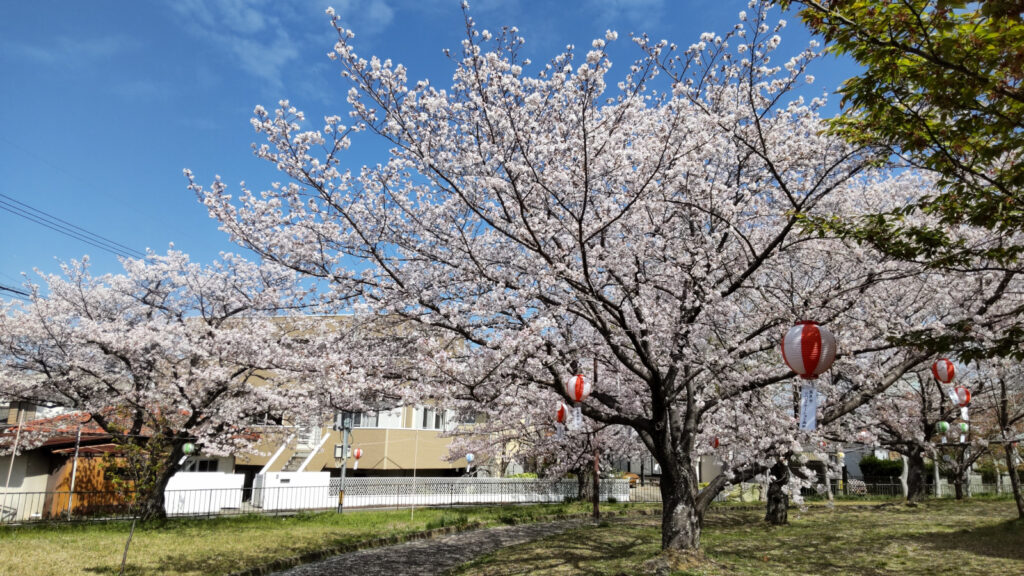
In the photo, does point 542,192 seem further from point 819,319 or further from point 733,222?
point 819,319

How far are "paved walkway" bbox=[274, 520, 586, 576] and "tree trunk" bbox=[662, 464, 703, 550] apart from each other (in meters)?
4.46

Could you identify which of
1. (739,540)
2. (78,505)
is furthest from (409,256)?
(78,505)

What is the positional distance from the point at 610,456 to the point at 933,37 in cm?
2215

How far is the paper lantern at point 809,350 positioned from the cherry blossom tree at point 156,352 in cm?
1174

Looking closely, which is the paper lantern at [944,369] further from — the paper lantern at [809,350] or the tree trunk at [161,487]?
the tree trunk at [161,487]

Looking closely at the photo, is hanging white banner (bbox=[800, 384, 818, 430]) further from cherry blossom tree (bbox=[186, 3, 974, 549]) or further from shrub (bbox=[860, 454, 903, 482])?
shrub (bbox=[860, 454, 903, 482])

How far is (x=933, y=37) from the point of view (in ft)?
17.2

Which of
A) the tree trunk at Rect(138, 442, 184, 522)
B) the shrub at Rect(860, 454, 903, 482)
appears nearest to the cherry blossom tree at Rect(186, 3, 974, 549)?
the tree trunk at Rect(138, 442, 184, 522)

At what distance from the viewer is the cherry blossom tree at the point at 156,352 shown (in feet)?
53.1

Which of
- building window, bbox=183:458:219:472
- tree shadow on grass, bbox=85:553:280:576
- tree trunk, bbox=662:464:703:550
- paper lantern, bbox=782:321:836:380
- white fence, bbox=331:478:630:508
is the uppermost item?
paper lantern, bbox=782:321:836:380

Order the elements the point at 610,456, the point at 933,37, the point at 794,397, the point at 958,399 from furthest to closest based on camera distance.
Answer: the point at 610,456 < the point at 794,397 < the point at 958,399 < the point at 933,37

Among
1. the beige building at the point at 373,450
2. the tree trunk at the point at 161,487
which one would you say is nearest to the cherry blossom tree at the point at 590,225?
the tree trunk at the point at 161,487

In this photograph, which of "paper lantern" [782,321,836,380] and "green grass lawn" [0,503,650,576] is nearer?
"paper lantern" [782,321,836,380]

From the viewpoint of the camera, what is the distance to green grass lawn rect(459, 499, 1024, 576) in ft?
32.2
